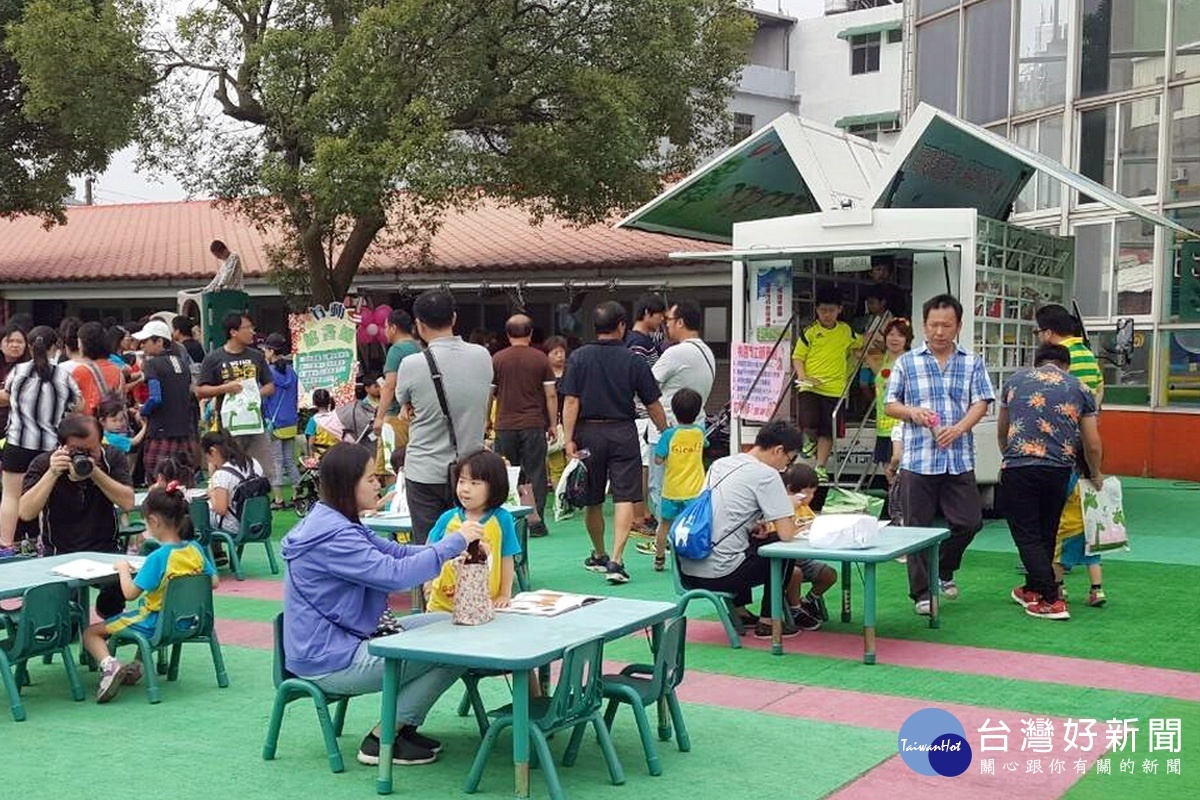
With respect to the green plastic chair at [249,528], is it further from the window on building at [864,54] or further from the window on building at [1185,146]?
the window on building at [864,54]

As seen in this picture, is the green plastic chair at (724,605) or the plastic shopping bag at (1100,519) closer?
the green plastic chair at (724,605)

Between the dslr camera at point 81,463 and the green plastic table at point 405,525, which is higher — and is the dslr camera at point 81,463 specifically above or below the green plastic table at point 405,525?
above

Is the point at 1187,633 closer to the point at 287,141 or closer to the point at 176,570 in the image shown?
the point at 176,570

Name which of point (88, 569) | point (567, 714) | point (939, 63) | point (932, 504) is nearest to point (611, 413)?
point (932, 504)

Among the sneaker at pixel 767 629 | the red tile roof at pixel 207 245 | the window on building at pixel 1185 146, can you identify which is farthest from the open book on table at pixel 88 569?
the red tile roof at pixel 207 245

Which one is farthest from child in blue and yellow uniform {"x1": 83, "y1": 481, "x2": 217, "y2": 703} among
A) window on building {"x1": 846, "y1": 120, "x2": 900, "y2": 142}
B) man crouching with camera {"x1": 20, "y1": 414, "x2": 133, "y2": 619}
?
window on building {"x1": 846, "y1": 120, "x2": 900, "y2": 142}

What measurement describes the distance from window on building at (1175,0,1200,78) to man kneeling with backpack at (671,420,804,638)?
9571 mm

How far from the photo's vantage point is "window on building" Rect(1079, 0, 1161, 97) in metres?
14.5

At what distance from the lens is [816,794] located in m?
4.69

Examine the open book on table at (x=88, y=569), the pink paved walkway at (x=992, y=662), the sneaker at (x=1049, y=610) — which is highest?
the open book on table at (x=88, y=569)

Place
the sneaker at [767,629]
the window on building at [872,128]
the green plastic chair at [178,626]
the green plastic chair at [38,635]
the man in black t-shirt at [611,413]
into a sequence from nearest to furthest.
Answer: the green plastic chair at [38,635]
the green plastic chair at [178,626]
the sneaker at [767,629]
the man in black t-shirt at [611,413]
the window on building at [872,128]

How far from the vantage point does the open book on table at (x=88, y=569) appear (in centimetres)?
607

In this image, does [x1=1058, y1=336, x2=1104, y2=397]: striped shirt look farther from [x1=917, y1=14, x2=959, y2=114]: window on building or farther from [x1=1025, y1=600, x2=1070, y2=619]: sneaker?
[x1=917, y1=14, x2=959, y2=114]: window on building

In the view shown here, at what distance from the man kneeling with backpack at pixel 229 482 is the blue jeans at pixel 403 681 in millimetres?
4334
